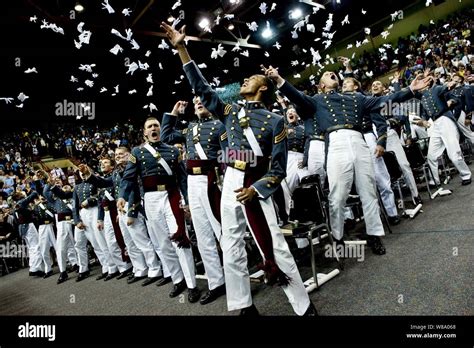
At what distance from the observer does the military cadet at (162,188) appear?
13.2 ft

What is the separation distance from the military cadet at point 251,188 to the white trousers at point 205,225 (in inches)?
37.3

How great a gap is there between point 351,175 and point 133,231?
11.0 feet

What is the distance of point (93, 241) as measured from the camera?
6.51 meters

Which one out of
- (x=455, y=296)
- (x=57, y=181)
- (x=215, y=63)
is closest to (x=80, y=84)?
(x=215, y=63)

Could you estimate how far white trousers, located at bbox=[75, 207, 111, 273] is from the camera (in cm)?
619

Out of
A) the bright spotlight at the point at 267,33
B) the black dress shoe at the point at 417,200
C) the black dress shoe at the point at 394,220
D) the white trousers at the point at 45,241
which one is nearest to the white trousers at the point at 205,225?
the black dress shoe at the point at 394,220

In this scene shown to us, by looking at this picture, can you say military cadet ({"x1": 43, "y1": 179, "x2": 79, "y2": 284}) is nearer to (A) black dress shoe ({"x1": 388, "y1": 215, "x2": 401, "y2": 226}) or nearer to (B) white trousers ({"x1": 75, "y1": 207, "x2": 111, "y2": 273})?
(B) white trousers ({"x1": 75, "y1": 207, "x2": 111, "y2": 273})

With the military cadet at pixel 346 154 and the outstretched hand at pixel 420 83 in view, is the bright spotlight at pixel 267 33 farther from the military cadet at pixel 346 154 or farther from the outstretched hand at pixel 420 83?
the outstretched hand at pixel 420 83

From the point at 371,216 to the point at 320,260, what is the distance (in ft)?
2.78

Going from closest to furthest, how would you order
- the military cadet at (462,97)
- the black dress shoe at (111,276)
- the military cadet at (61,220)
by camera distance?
1. the black dress shoe at (111,276)
2. the military cadet at (61,220)
3. the military cadet at (462,97)

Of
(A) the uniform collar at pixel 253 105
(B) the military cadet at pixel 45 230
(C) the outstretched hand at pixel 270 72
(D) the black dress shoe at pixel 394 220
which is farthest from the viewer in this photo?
(B) the military cadet at pixel 45 230

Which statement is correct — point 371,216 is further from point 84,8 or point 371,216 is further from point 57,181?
point 84,8

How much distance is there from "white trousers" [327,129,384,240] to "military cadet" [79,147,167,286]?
289 cm
